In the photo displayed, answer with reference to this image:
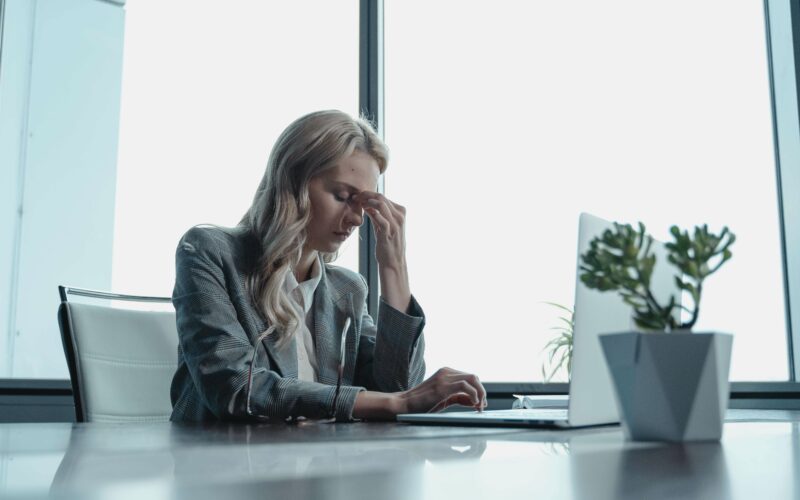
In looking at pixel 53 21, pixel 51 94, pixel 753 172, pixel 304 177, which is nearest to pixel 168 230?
pixel 51 94

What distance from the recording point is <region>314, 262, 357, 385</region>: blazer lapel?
6.23ft

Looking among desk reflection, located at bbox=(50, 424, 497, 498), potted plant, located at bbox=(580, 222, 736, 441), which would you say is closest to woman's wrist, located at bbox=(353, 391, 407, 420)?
desk reflection, located at bbox=(50, 424, 497, 498)

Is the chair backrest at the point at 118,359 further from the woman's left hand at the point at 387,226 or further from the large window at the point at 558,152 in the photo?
the large window at the point at 558,152

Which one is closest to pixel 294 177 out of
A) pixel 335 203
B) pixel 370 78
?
pixel 335 203

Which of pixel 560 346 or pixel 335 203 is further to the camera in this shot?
pixel 560 346

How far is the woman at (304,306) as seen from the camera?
1506mm

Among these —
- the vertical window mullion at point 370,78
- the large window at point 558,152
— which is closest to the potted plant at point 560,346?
the large window at point 558,152

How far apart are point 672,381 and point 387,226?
1313 mm

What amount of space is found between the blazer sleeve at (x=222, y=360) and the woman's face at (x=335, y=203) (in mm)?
342

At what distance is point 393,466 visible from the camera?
0.56m

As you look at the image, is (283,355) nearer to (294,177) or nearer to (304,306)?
(304,306)

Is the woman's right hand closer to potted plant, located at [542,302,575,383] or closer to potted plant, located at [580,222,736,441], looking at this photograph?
potted plant, located at [580,222,736,441]

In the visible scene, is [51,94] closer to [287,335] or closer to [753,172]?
[287,335]

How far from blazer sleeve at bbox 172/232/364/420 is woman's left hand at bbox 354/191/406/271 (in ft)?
1.47
